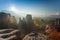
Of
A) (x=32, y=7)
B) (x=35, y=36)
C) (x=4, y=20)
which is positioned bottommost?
(x=35, y=36)

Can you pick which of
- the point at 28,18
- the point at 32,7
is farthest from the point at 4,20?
the point at 32,7

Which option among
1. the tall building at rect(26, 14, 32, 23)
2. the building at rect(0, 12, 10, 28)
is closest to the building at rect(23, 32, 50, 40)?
the tall building at rect(26, 14, 32, 23)

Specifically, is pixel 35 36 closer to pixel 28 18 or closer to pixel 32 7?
pixel 28 18

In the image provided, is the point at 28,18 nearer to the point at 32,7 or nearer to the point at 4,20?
the point at 32,7

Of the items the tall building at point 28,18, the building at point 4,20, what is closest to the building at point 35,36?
the tall building at point 28,18

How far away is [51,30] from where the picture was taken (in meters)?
1.78

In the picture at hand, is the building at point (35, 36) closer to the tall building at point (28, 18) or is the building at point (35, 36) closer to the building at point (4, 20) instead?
the tall building at point (28, 18)

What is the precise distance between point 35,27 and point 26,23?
0.15 m

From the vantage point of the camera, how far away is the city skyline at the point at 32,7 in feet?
5.88

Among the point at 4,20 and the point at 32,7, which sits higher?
the point at 32,7

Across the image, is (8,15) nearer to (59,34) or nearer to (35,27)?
(35,27)

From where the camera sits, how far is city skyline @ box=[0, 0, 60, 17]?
70.6 inches

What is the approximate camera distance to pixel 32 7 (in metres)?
1.81

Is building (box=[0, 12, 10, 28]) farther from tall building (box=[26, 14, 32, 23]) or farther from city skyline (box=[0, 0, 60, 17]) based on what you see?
tall building (box=[26, 14, 32, 23])
